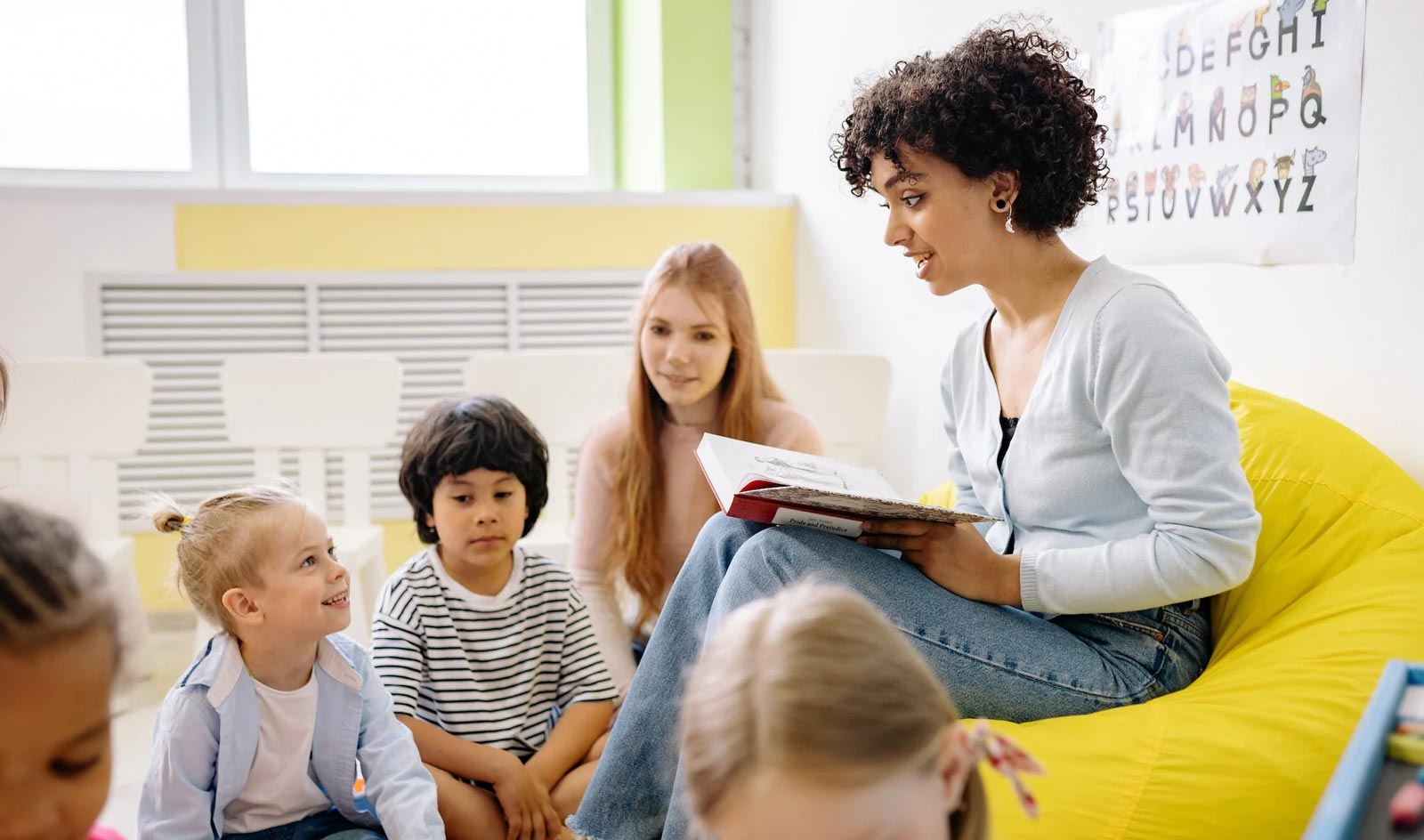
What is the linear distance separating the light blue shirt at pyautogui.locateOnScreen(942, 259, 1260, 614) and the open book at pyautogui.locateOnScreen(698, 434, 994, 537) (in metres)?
0.14

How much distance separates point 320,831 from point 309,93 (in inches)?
104

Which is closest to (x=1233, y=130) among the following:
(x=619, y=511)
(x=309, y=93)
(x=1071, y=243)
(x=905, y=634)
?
(x=1071, y=243)

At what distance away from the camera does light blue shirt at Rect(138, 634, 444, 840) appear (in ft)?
4.38

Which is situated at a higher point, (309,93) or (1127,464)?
(309,93)

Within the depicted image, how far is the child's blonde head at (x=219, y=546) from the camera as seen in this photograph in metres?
1.39

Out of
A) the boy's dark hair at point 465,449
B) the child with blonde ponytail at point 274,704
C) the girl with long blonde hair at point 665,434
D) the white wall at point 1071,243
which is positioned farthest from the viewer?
the girl with long blonde hair at point 665,434

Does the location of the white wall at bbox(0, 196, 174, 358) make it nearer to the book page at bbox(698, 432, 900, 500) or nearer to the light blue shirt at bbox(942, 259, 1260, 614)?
the book page at bbox(698, 432, 900, 500)

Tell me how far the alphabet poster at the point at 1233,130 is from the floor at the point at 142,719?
5.12 ft

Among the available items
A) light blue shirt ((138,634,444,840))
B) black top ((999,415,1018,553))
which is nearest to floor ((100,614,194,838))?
light blue shirt ((138,634,444,840))

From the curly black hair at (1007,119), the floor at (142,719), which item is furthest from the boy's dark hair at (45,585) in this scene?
the curly black hair at (1007,119)

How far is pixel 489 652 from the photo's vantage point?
5.50ft

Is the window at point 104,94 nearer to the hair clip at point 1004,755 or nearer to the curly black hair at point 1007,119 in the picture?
the curly black hair at point 1007,119

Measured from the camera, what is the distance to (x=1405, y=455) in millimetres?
1477

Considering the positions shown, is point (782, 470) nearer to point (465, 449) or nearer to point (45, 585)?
point (465, 449)
